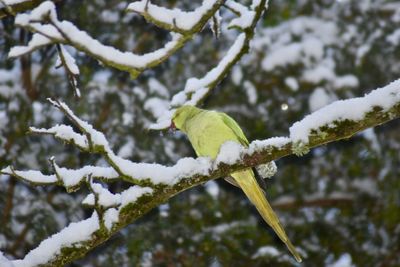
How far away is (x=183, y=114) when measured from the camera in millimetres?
4180

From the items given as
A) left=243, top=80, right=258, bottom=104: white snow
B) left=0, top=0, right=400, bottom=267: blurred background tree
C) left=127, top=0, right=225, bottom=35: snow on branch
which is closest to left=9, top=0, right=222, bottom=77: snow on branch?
left=127, top=0, right=225, bottom=35: snow on branch

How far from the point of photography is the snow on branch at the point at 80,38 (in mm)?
3211

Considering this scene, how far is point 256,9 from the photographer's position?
12.7ft

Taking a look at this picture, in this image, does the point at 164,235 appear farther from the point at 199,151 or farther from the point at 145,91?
the point at 199,151

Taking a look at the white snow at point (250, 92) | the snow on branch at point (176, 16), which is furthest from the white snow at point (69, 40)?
the white snow at point (250, 92)

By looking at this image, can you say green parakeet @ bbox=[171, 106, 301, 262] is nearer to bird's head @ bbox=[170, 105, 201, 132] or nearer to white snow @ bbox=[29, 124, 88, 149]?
bird's head @ bbox=[170, 105, 201, 132]

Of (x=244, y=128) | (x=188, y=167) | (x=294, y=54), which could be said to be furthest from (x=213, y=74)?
(x=294, y=54)

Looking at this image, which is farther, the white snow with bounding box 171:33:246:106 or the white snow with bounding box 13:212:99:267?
the white snow with bounding box 171:33:246:106

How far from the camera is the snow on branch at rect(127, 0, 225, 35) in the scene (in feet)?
11.4

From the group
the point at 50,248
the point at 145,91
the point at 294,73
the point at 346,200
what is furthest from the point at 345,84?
the point at 50,248

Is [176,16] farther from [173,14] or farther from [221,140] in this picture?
[221,140]

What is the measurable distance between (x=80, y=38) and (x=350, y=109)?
64.3 inches

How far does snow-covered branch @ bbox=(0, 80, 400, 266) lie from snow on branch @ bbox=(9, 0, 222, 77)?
60 centimetres

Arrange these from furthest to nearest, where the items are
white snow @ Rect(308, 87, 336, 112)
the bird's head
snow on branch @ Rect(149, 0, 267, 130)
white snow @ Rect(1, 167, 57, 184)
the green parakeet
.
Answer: white snow @ Rect(308, 87, 336, 112) < the bird's head < snow on branch @ Rect(149, 0, 267, 130) < the green parakeet < white snow @ Rect(1, 167, 57, 184)
